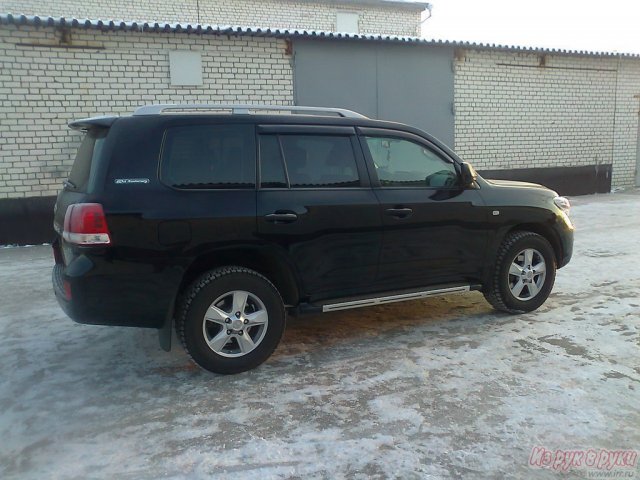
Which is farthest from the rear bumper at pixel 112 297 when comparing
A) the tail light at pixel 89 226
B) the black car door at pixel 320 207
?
the black car door at pixel 320 207

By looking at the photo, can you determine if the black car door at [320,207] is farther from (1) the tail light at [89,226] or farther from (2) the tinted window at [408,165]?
(1) the tail light at [89,226]

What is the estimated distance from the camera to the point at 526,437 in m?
2.84

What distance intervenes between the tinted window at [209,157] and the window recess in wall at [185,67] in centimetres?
632

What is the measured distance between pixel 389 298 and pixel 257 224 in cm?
128

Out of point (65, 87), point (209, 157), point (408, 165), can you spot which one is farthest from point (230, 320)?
point (65, 87)

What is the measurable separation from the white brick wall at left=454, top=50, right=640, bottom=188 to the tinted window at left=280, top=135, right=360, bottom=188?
872cm

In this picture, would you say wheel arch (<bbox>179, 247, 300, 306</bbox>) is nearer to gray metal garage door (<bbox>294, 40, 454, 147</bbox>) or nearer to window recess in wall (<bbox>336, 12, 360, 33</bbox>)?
gray metal garage door (<bbox>294, 40, 454, 147</bbox>)

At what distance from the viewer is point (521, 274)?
187 inches

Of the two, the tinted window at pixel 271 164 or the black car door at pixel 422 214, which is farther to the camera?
the black car door at pixel 422 214

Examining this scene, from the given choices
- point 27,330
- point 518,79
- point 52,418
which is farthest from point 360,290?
point 518,79

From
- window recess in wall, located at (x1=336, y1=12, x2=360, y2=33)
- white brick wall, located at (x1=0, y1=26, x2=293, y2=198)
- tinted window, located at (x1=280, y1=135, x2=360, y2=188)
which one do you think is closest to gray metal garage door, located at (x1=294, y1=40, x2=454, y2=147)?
white brick wall, located at (x1=0, y1=26, x2=293, y2=198)

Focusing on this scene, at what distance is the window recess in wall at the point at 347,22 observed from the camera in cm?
2072

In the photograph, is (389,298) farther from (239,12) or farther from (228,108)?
(239,12)

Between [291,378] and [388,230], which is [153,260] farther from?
[388,230]
